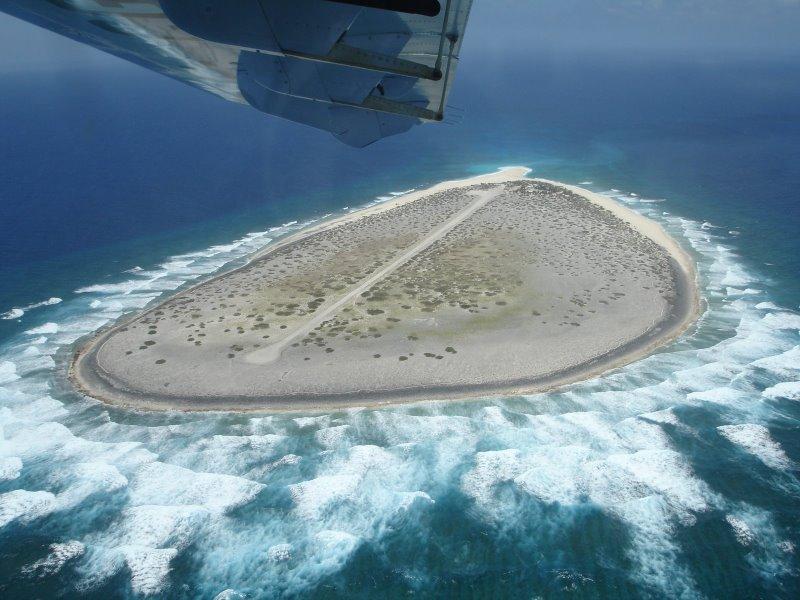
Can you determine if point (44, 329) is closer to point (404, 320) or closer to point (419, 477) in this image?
point (404, 320)

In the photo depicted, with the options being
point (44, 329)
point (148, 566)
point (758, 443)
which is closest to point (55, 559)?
point (148, 566)

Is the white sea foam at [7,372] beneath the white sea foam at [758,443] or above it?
beneath

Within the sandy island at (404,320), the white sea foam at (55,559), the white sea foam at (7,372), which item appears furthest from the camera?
the white sea foam at (7,372)

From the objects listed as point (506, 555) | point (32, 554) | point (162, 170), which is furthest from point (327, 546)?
point (162, 170)

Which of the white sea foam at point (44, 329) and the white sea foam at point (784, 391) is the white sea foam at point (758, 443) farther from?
the white sea foam at point (44, 329)

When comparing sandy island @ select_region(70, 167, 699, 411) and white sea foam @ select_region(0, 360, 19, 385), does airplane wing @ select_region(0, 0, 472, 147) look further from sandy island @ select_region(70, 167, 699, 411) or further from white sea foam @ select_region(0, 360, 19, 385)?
white sea foam @ select_region(0, 360, 19, 385)

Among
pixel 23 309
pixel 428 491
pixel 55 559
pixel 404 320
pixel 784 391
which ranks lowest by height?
pixel 55 559

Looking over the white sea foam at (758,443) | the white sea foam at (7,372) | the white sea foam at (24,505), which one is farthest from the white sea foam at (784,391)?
the white sea foam at (7,372)
